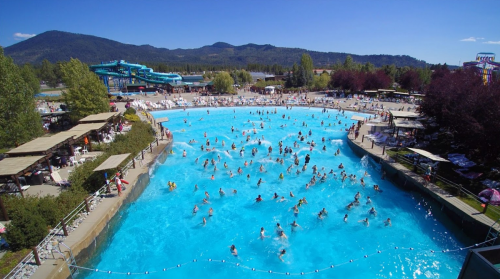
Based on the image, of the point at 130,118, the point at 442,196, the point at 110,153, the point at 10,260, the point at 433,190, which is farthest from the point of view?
the point at 130,118

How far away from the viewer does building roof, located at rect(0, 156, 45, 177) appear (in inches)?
459

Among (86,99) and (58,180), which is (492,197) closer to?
(58,180)

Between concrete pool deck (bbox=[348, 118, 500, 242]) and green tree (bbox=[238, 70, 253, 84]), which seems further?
green tree (bbox=[238, 70, 253, 84])

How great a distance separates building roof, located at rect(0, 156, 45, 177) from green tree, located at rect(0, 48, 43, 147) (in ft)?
19.6

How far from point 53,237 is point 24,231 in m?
1.05

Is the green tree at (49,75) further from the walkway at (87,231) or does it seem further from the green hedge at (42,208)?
the walkway at (87,231)

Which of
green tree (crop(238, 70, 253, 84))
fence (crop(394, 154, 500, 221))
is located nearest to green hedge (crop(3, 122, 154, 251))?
fence (crop(394, 154, 500, 221))

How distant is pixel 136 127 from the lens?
25.3m

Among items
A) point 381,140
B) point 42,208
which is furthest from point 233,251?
point 381,140

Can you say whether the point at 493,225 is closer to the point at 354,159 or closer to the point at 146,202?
the point at 354,159

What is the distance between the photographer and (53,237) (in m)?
10.4

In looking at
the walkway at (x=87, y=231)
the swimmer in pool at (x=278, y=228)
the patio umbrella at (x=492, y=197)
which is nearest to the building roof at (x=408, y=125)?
the patio umbrella at (x=492, y=197)

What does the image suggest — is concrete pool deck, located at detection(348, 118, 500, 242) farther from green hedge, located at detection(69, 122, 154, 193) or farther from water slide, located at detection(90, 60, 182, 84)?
water slide, located at detection(90, 60, 182, 84)

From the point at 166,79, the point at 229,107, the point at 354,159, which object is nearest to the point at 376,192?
the point at 354,159
